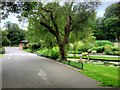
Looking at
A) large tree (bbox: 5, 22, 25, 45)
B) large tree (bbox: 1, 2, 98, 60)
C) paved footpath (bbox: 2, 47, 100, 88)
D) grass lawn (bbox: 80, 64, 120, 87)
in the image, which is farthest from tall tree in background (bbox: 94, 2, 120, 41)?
paved footpath (bbox: 2, 47, 100, 88)

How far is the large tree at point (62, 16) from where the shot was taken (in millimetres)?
23969

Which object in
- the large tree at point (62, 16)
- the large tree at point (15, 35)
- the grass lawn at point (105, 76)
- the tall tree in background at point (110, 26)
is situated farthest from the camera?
the large tree at point (15, 35)

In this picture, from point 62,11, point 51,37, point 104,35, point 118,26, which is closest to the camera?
point 62,11

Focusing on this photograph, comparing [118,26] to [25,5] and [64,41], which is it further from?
[25,5]

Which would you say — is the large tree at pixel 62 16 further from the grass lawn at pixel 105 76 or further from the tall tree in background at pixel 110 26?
the tall tree in background at pixel 110 26

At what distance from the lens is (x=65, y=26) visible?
27.2 m

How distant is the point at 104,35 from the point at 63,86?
58.0 meters

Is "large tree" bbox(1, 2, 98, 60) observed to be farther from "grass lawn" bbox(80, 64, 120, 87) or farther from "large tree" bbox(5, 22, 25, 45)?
"large tree" bbox(5, 22, 25, 45)

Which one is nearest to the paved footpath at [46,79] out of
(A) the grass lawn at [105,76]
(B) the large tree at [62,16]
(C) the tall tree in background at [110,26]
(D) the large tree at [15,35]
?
(A) the grass lawn at [105,76]

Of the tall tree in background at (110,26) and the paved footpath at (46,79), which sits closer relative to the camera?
the paved footpath at (46,79)

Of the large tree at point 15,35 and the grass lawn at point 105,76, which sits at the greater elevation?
the large tree at point 15,35

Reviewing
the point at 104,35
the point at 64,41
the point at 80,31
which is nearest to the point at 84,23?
the point at 80,31

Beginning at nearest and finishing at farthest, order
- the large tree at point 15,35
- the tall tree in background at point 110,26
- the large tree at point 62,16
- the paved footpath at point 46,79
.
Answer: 1. the paved footpath at point 46,79
2. the large tree at point 62,16
3. the tall tree in background at point 110,26
4. the large tree at point 15,35

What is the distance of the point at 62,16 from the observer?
25.8 m
